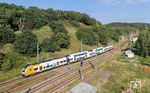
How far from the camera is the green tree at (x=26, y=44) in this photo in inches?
3275

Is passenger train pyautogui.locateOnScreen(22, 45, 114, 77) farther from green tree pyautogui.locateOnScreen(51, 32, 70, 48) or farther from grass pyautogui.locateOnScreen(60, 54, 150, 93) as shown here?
green tree pyautogui.locateOnScreen(51, 32, 70, 48)

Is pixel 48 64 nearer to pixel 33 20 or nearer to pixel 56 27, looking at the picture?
pixel 33 20

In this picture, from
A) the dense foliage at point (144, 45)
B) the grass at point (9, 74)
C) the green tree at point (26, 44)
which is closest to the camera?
the grass at point (9, 74)

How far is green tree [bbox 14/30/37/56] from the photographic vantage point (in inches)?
3275

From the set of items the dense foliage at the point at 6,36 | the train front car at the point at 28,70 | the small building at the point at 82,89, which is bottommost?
the small building at the point at 82,89

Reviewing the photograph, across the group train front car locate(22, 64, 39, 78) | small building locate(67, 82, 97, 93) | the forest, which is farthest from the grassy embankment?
small building locate(67, 82, 97, 93)

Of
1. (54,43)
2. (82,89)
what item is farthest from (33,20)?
(82,89)

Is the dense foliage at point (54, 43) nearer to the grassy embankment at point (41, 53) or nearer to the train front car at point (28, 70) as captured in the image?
the grassy embankment at point (41, 53)

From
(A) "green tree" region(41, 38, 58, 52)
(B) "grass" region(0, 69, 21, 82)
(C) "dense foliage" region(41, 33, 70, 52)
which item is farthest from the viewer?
(C) "dense foliage" region(41, 33, 70, 52)

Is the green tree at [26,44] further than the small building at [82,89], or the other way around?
the green tree at [26,44]

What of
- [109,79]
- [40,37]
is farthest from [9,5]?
[109,79]

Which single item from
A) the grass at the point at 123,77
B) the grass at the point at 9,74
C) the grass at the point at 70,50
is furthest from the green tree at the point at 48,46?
the grass at the point at 9,74

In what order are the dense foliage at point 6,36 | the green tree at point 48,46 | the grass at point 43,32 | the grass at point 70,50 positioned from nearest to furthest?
the dense foliage at point 6,36, the grass at point 70,50, the green tree at point 48,46, the grass at point 43,32

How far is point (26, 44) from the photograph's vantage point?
83750 millimetres
